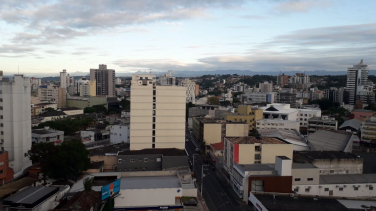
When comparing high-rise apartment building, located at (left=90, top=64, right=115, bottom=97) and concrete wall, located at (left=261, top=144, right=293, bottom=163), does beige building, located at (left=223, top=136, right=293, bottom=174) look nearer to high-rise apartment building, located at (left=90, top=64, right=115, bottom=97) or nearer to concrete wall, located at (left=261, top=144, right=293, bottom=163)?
concrete wall, located at (left=261, top=144, right=293, bottom=163)

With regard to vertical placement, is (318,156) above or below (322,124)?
below

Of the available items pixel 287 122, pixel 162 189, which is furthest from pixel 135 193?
pixel 287 122

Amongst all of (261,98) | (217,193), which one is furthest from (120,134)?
(261,98)

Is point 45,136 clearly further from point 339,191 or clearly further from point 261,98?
point 261,98

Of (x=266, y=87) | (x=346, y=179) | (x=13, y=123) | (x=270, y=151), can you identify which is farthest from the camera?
(x=266, y=87)

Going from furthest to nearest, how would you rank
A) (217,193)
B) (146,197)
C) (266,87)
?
(266,87) → (217,193) → (146,197)

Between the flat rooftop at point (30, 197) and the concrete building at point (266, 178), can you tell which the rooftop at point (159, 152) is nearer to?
the concrete building at point (266, 178)

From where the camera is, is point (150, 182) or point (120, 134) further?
point (120, 134)
